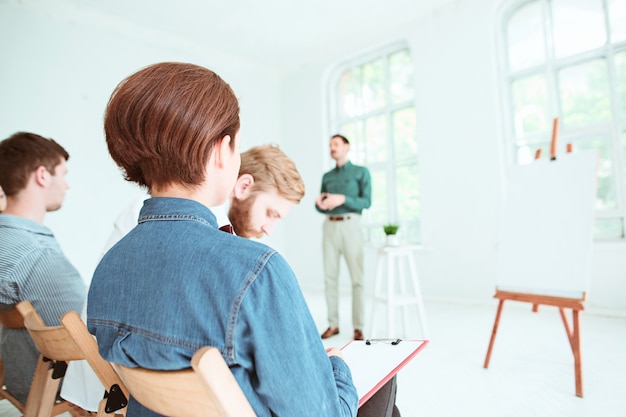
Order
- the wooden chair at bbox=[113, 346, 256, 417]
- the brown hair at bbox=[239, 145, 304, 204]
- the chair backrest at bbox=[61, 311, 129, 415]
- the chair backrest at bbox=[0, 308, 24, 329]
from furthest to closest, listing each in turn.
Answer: the brown hair at bbox=[239, 145, 304, 204]
the chair backrest at bbox=[0, 308, 24, 329]
the chair backrest at bbox=[61, 311, 129, 415]
the wooden chair at bbox=[113, 346, 256, 417]

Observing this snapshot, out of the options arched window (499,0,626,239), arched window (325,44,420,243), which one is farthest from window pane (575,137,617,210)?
arched window (325,44,420,243)

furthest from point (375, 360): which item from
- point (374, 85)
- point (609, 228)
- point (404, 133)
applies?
point (374, 85)

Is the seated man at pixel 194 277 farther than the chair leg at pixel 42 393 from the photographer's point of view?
No

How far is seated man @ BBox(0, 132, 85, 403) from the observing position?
1.19m

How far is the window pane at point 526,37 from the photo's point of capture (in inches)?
152

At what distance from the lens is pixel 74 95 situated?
4.12 metres

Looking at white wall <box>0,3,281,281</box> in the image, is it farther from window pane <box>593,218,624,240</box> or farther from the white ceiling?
window pane <box>593,218,624,240</box>

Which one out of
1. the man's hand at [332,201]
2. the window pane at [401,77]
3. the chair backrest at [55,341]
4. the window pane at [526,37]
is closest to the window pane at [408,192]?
the window pane at [401,77]

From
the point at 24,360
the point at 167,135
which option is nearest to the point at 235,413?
the point at 167,135

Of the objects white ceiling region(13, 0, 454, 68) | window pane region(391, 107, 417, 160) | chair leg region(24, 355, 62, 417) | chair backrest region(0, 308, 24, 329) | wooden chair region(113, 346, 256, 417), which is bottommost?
chair leg region(24, 355, 62, 417)

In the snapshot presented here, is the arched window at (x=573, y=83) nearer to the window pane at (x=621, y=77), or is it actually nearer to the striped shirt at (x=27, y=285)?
the window pane at (x=621, y=77)

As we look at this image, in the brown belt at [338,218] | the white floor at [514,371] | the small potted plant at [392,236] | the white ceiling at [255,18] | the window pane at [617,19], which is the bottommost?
the white floor at [514,371]

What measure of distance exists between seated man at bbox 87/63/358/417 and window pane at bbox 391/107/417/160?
4472 millimetres

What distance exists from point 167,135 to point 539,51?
4412 millimetres
